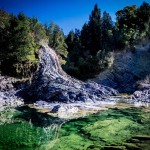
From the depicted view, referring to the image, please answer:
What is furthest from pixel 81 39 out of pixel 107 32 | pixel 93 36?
pixel 107 32

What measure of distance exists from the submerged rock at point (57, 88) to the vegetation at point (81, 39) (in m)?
3.55

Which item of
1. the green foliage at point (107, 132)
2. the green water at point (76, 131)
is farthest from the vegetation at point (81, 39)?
the green foliage at point (107, 132)

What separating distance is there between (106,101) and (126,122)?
1344 centimetres

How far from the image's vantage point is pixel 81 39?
69062mm

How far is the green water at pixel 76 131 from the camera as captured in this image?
16484mm

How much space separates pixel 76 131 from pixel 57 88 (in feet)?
59.9

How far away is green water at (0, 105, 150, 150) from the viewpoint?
54.1 feet

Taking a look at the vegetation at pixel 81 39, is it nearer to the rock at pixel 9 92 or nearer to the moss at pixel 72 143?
the rock at pixel 9 92

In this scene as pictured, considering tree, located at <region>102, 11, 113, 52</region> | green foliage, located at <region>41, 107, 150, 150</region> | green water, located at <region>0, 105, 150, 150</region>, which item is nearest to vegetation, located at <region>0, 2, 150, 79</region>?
tree, located at <region>102, 11, 113, 52</region>

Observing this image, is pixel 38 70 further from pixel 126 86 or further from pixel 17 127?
pixel 17 127

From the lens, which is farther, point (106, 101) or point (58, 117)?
point (106, 101)

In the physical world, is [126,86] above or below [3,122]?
above

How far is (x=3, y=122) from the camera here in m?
24.0

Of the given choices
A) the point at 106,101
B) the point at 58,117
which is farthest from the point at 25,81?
the point at 58,117
